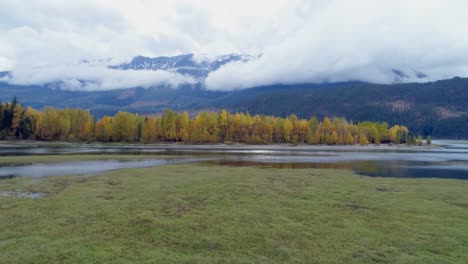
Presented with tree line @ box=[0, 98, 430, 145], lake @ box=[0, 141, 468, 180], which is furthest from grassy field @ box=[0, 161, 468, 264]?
tree line @ box=[0, 98, 430, 145]

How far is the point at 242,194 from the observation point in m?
28.1

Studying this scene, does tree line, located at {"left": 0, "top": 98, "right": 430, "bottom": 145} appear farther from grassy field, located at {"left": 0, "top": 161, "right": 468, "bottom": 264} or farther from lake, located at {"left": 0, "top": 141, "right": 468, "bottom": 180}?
grassy field, located at {"left": 0, "top": 161, "right": 468, "bottom": 264}

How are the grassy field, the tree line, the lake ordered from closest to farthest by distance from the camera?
the grassy field, the lake, the tree line

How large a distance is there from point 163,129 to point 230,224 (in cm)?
14069

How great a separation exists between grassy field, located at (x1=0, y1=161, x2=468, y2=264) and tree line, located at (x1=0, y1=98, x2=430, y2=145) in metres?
122

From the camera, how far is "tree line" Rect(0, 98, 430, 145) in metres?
137

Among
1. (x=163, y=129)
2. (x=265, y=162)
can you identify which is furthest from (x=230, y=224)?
(x=163, y=129)

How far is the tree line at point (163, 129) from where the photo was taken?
136750 millimetres

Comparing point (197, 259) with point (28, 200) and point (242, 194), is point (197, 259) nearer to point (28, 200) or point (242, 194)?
point (242, 194)

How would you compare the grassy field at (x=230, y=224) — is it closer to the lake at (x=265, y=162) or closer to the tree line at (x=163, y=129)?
the lake at (x=265, y=162)

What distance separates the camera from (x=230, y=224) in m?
19.0

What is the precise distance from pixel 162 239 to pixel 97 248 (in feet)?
10.0

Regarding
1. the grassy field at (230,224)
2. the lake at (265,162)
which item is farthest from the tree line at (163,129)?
the grassy field at (230,224)

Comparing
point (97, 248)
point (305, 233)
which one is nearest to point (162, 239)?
Answer: point (97, 248)
